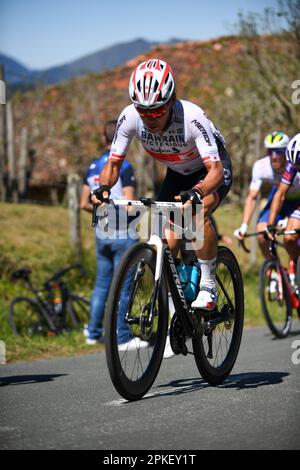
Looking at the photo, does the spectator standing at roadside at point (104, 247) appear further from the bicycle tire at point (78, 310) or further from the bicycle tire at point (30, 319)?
the bicycle tire at point (78, 310)

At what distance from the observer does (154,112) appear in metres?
5.44

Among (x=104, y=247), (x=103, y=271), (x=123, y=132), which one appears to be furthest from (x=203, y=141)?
(x=103, y=271)

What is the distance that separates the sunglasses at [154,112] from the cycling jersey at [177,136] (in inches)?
7.9

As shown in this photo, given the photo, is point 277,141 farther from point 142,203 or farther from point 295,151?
point 142,203

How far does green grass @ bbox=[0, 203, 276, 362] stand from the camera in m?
9.09

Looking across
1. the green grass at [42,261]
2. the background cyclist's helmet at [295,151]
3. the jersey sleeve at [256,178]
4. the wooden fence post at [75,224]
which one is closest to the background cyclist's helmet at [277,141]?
the jersey sleeve at [256,178]

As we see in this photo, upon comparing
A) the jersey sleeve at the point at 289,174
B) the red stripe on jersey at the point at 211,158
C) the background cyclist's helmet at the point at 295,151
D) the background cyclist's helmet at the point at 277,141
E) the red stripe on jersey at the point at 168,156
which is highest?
the background cyclist's helmet at the point at 277,141

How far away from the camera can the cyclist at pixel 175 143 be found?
536 cm

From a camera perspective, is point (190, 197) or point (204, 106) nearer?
point (190, 197)

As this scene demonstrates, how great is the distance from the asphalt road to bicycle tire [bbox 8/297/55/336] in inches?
126

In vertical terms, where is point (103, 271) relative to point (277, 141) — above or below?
below

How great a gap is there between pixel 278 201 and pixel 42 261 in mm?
5276
